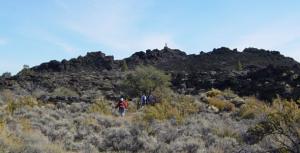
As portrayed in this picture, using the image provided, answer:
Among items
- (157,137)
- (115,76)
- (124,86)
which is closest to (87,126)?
(157,137)

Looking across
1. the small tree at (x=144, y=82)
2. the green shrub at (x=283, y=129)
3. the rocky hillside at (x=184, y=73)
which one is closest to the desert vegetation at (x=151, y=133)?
the green shrub at (x=283, y=129)

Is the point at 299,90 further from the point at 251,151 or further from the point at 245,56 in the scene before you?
the point at 245,56

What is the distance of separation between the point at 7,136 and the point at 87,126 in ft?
20.4

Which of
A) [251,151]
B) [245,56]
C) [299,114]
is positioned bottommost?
[251,151]

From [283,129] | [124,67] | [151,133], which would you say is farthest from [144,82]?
[124,67]

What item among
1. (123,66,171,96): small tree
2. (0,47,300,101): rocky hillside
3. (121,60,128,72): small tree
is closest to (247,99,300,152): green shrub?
(0,47,300,101): rocky hillside

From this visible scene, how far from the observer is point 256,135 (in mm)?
17047

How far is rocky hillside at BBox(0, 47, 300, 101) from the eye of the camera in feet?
179

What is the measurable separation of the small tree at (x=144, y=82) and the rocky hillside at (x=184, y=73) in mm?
1791

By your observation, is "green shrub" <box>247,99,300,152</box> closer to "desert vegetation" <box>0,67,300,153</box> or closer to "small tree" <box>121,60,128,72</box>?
"desert vegetation" <box>0,67,300,153</box>

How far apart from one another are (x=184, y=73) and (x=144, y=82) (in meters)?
27.4

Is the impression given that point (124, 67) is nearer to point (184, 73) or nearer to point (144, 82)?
point (184, 73)

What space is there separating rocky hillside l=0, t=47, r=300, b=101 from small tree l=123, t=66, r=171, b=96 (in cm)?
179

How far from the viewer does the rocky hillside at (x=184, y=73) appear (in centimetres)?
5464
